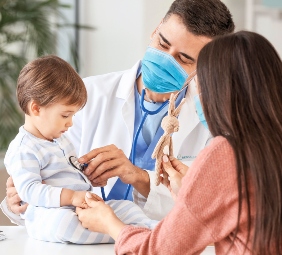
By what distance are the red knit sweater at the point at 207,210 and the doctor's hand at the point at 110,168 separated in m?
0.57

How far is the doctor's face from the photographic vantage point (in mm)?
2170

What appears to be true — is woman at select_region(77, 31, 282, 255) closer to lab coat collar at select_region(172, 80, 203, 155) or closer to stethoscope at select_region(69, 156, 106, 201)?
stethoscope at select_region(69, 156, 106, 201)

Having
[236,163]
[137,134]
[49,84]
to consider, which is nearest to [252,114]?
[236,163]

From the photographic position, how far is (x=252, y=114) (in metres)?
1.34

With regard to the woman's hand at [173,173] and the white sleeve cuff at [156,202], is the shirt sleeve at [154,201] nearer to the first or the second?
the white sleeve cuff at [156,202]

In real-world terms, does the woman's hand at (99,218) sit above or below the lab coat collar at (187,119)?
above

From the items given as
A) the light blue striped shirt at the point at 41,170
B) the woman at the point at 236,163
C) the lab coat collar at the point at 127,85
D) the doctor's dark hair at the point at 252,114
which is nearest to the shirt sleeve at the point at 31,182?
the light blue striped shirt at the point at 41,170

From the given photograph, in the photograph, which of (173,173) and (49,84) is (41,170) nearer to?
(49,84)

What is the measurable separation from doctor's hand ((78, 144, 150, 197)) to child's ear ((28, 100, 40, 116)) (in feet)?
0.65

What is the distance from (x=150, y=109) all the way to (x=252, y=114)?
3.27 feet

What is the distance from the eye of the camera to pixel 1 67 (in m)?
4.31

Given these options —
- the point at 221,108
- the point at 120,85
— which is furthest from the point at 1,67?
the point at 221,108

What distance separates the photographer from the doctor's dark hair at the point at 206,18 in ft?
7.04

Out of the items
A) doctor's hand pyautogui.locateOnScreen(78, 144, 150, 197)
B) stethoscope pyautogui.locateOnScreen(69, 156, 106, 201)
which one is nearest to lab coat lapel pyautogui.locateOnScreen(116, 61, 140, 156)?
doctor's hand pyautogui.locateOnScreen(78, 144, 150, 197)
